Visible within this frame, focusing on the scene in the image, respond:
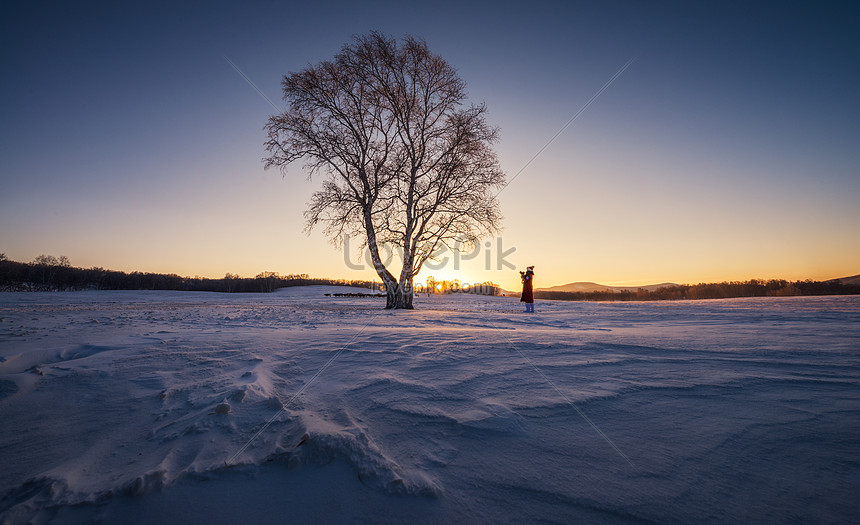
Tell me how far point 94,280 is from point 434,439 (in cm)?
4708

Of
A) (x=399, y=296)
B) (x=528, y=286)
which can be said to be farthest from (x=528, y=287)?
(x=399, y=296)

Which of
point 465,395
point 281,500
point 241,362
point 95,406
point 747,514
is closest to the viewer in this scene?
point 747,514

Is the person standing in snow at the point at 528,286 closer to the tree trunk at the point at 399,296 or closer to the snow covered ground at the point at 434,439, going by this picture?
the tree trunk at the point at 399,296

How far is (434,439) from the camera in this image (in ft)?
5.06

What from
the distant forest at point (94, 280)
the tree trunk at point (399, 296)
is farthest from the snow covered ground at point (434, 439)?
the distant forest at point (94, 280)

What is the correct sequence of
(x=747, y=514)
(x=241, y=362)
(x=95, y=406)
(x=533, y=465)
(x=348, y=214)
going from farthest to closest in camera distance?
(x=348, y=214)
(x=241, y=362)
(x=95, y=406)
(x=533, y=465)
(x=747, y=514)

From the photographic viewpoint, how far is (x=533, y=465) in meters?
1.33

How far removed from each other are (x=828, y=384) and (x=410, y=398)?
8.88 feet

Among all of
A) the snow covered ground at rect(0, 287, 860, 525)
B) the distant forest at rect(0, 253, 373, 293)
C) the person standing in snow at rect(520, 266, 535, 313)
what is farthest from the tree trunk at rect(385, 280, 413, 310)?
the distant forest at rect(0, 253, 373, 293)

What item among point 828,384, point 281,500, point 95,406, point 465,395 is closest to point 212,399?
point 95,406

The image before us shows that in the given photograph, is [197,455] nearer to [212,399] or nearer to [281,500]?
[281,500]

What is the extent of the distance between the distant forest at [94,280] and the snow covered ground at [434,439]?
38809 millimetres

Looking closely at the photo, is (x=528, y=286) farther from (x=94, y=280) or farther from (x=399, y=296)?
(x=94, y=280)

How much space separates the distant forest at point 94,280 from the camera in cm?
2780
